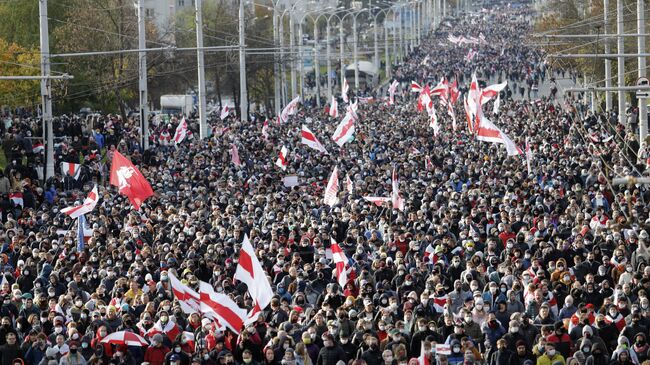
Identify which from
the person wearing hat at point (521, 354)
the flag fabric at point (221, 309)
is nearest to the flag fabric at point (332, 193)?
the flag fabric at point (221, 309)

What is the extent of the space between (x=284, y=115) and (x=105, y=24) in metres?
14.2

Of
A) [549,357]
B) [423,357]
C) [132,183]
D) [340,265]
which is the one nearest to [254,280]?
[423,357]

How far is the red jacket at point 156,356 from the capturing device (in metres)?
17.7

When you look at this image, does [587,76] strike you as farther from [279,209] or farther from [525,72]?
[279,209]

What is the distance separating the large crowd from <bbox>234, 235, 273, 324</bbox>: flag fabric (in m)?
0.36

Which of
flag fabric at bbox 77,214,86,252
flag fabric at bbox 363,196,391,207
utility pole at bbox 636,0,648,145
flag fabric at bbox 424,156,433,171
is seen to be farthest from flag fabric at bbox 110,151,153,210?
utility pole at bbox 636,0,648,145

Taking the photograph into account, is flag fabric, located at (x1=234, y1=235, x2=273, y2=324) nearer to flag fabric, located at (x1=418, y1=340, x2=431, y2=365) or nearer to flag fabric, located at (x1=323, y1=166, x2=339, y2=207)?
flag fabric, located at (x1=418, y1=340, x2=431, y2=365)

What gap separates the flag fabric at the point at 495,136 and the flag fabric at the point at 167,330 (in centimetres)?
1638

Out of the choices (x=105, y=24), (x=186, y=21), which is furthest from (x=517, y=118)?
(x=186, y=21)

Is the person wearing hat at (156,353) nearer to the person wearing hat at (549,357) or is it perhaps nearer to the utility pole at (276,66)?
the person wearing hat at (549,357)

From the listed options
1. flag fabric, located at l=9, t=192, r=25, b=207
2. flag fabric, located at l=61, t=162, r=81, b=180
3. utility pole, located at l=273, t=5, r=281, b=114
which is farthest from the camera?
utility pole, located at l=273, t=5, r=281, b=114

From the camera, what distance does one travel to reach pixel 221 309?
17.3m

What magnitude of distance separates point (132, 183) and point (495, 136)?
31.5 ft

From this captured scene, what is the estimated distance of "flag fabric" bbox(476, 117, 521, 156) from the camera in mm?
33906
